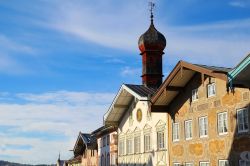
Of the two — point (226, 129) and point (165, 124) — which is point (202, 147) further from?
point (165, 124)

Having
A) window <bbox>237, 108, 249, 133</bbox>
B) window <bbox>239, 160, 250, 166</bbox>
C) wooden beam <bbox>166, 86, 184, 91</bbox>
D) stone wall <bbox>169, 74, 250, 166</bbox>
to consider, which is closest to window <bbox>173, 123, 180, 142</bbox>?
stone wall <bbox>169, 74, 250, 166</bbox>

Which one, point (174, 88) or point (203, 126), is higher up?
point (174, 88)

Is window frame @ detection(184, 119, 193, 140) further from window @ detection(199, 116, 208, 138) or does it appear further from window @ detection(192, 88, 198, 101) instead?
window @ detection(192, 88, 198, 101)

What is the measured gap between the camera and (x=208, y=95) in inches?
1112

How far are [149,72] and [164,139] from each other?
10776 millimetres

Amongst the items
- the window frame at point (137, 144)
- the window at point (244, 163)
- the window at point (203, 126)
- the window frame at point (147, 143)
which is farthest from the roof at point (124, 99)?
the window at point (244, 163)

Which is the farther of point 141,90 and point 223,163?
point 141,90

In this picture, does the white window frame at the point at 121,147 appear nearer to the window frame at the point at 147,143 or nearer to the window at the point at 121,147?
the window at the point at 121,147

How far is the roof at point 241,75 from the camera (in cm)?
2173

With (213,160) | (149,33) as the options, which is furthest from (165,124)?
(149,33)

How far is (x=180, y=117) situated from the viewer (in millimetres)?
30969

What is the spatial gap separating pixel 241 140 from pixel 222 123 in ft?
6.79

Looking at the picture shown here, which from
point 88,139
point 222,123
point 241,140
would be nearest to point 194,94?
point 222,123

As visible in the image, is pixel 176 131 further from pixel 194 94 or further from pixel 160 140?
pixel 194 94
